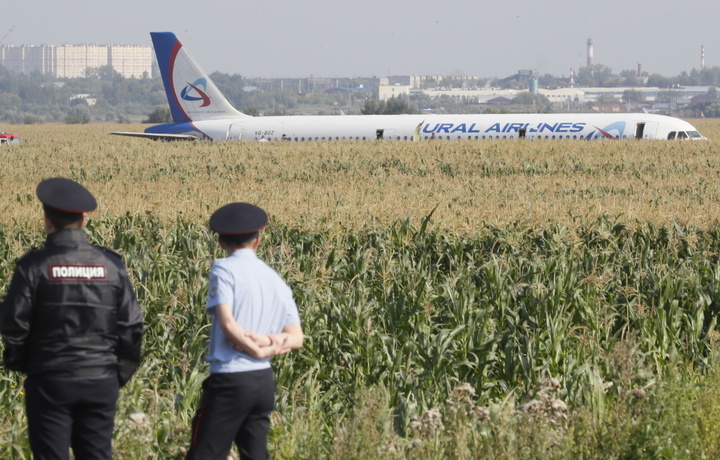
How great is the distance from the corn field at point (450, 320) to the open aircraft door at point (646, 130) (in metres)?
26.8

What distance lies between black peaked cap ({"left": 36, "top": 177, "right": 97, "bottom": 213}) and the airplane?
51.9 meters

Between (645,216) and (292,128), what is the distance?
4320 centimetres

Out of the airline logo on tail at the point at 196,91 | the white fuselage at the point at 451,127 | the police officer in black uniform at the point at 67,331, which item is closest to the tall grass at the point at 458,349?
the police officer in black uniform at the point at 67,331

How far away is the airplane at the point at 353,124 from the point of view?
5738 centimetres

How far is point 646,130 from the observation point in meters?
57.2

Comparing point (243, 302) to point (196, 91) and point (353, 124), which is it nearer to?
point (353, 124)

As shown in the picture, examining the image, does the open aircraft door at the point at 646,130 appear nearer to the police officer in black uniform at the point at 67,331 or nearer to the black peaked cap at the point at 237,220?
the black peaked cap at the point at 237,220

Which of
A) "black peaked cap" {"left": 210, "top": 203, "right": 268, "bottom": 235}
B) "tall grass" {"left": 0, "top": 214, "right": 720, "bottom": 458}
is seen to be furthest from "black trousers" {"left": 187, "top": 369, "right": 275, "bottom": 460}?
"black peaked cap" {"left": 210, "top": 203, "right": 268, "bottom": 235}

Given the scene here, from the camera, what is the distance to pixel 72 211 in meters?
6.85

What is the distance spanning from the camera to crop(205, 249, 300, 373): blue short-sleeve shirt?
688 centimetres

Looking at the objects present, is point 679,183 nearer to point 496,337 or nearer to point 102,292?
point 496,337

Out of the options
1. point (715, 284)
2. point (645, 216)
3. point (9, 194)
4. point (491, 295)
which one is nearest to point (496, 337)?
point (491, 295)

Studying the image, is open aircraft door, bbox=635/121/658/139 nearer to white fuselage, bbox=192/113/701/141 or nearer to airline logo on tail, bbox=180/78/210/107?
white fuselage, bbox=192/113/701/141

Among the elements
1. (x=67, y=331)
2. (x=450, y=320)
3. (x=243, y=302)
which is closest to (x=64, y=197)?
(x=67, y=331)
